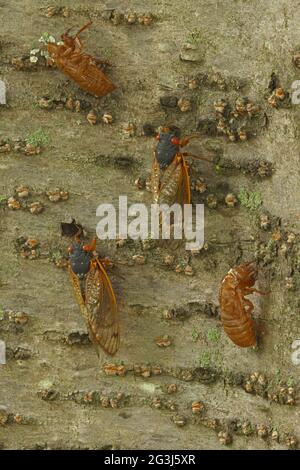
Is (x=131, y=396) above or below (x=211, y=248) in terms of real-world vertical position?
below

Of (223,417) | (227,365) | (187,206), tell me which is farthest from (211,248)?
(223,417)

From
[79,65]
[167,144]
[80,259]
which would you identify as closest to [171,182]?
[167,144]

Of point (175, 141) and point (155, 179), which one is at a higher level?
point (175, 141)

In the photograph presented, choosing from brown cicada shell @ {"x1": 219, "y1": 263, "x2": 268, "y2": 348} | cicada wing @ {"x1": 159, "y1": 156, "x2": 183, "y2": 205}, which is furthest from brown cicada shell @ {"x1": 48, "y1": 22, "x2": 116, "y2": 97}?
brown cicada shell @ {"x1": 219, "y1": 263, "x2": 268, "y2": 348}

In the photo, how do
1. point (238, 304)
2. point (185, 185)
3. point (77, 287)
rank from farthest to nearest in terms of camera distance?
point (77, 287)
point (185, 185)
point (238, 304)

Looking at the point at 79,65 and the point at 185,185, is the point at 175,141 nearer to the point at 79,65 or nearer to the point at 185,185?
the point at 185,185

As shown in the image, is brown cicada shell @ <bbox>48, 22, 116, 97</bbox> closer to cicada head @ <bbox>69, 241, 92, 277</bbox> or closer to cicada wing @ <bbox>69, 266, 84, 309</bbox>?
cicada head @ <bbox>69, 241, 92, 277</bbox>

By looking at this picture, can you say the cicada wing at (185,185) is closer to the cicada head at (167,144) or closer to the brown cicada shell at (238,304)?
the cicada head at (167,144)

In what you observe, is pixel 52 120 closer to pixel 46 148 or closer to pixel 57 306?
pixel 46 148
